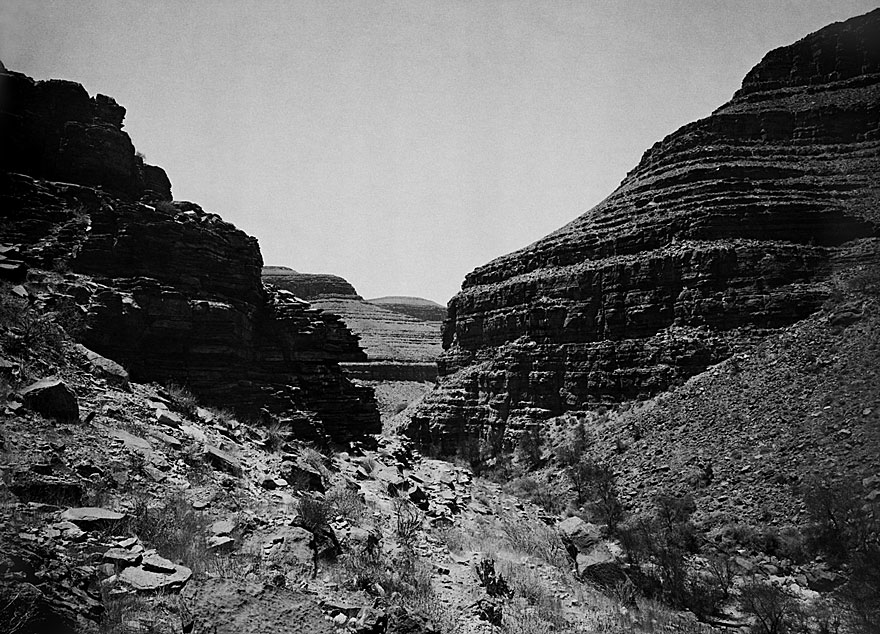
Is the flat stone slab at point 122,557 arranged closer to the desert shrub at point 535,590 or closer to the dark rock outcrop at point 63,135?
the desert shrub at point 535,590

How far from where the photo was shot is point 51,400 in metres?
8.26

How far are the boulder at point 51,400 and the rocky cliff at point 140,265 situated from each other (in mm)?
5475

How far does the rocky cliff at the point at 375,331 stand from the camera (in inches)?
3029

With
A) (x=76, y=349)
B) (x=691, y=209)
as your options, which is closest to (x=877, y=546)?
(x=76, y=349)

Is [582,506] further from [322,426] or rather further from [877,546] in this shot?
[322,426]

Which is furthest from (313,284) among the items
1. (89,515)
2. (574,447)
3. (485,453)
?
(89,515)

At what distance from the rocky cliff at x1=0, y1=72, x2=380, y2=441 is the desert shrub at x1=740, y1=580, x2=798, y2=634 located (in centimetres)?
1358

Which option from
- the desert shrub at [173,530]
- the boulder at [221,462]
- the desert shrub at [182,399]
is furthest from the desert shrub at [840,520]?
the desert shrub at [182,399]

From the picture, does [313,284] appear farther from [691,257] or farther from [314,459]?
[314,459]

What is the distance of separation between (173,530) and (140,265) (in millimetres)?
11614

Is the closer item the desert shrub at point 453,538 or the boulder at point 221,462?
the boulder at point 221,462

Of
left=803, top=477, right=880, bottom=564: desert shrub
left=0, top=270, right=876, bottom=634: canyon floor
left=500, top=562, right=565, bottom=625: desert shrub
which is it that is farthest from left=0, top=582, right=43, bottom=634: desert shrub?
left=803, top=477, right=880, bottom=564: desert shrub

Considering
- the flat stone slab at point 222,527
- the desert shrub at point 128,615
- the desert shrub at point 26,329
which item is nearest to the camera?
the desert shrub at point 128,615

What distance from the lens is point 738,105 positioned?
A: 46.9m
